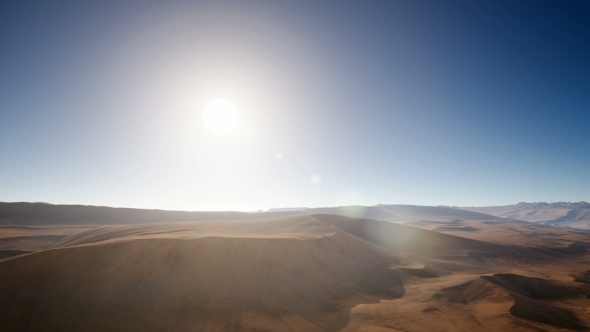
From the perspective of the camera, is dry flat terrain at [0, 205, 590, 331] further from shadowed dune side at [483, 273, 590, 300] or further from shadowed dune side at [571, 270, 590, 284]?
shadowed dune side at [571, 270, 590, 284]

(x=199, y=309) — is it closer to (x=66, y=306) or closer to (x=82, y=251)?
(x=66, y=306)

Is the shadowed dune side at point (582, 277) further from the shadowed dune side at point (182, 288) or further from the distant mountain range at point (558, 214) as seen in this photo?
the distant mountain range at point (558, 214)

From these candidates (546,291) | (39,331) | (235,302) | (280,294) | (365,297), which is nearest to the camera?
(39,331)

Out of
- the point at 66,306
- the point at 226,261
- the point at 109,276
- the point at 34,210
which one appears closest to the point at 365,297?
the point at 226,261

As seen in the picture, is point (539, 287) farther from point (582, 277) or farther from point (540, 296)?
point (582, 277)

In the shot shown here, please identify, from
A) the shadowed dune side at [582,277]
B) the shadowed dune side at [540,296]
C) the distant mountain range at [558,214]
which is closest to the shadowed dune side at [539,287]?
the shadowed dune side at [540,296]

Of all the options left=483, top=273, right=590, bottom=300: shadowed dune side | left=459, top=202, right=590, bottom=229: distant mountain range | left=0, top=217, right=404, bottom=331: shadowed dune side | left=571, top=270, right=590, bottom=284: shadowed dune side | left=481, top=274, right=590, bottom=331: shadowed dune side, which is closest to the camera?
left=0, top=217, right=404, bottom=331: shadowed dune side

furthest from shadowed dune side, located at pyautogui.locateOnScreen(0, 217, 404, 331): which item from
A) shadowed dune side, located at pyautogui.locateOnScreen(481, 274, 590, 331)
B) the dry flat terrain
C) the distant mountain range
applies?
the distant mountain range

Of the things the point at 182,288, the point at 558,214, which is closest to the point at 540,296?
the point at 182,288
